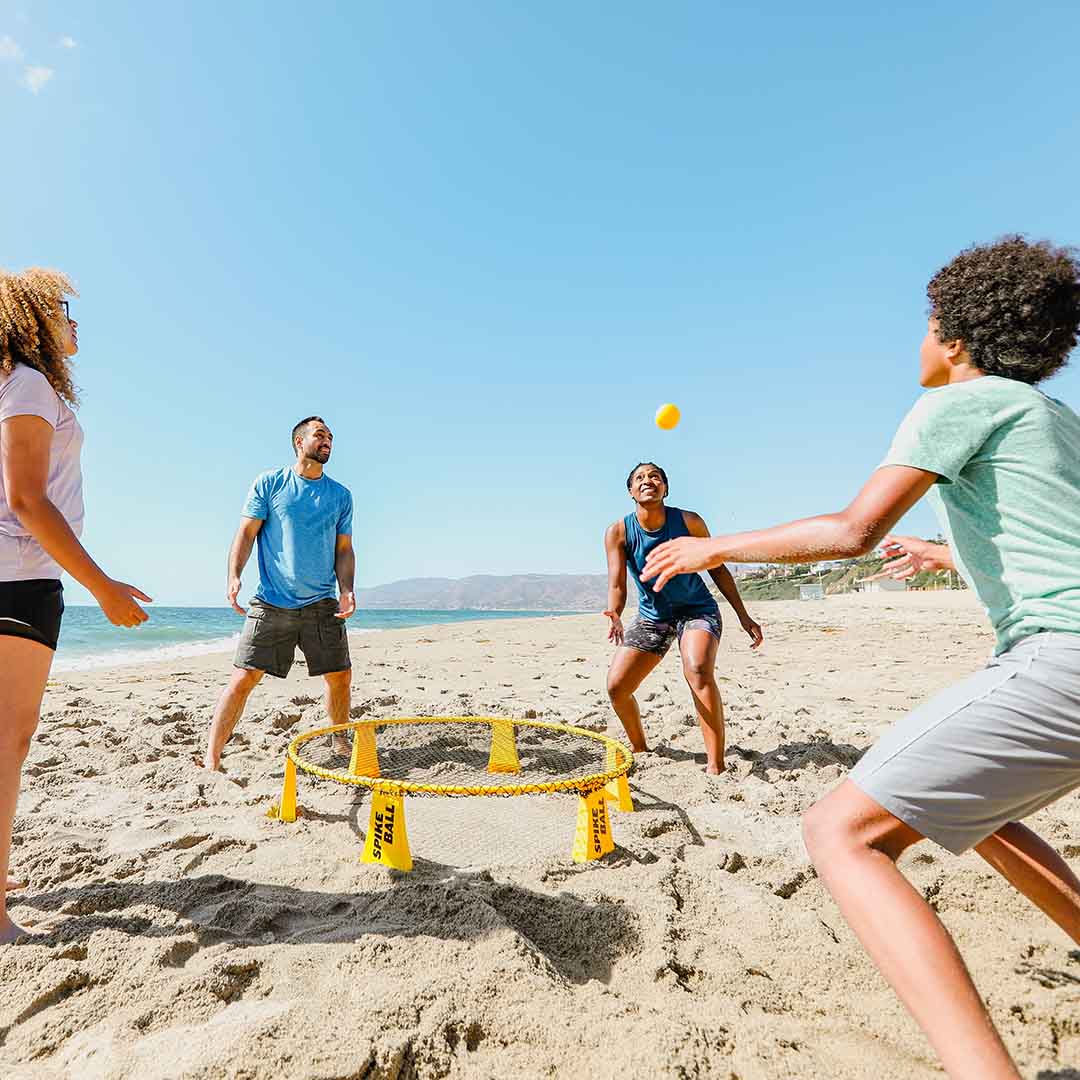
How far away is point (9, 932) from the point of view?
95.1 inches

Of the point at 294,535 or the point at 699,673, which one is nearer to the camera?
the point at 699,673

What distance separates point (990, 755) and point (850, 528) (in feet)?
1.89

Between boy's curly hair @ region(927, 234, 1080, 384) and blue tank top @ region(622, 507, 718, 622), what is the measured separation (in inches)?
128

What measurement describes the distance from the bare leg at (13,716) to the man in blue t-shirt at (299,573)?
2321mm

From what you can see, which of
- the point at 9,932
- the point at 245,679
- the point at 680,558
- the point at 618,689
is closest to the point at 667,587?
the point at 618,689

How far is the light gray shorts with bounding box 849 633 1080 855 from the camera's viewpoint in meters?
1.56

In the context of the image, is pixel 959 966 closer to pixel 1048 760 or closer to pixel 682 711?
pixel 1048 760

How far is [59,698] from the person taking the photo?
23.8 feet

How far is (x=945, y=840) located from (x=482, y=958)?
1.45 meters

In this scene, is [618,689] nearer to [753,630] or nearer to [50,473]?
[753,630]

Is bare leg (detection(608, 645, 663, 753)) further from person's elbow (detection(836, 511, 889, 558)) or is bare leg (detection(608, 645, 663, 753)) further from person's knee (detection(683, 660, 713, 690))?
person's elbow (detection(836, 511, 889, 558))

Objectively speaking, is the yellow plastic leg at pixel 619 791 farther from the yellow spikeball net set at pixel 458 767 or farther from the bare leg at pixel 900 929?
the bare leg at pixel 900 929

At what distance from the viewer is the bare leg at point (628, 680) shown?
5.07 metres

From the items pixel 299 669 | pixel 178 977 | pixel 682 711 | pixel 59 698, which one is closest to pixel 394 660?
pixel 299 669
